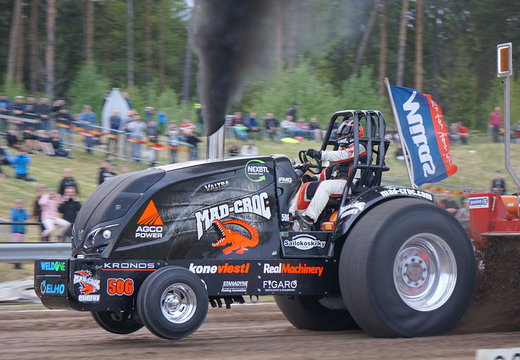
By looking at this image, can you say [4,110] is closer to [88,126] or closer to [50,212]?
[88,126]

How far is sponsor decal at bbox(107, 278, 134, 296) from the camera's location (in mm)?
6879

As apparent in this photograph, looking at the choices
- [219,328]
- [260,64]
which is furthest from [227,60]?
[219,328]

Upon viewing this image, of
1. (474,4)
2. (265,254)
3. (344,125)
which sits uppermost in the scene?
(474,4)

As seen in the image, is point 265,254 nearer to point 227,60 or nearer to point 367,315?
point 367,315

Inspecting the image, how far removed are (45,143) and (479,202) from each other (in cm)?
1303

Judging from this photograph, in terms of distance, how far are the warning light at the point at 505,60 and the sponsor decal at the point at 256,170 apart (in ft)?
7.93

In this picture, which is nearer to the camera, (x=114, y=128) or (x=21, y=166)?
(x=21, y=166)

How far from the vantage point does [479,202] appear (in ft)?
27.5

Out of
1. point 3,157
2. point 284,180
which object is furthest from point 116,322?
point 3,157

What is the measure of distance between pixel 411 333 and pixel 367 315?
464 millimetres

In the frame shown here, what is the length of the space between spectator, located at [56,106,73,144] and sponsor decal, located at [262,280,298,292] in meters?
14.0

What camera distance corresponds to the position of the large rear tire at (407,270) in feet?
24.0

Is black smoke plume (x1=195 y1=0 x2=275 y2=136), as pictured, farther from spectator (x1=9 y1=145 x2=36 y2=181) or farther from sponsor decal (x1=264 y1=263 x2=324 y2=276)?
spectator (x1=9 y1=145 x2=36 y2=181)

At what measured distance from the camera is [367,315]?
24.0 feet
